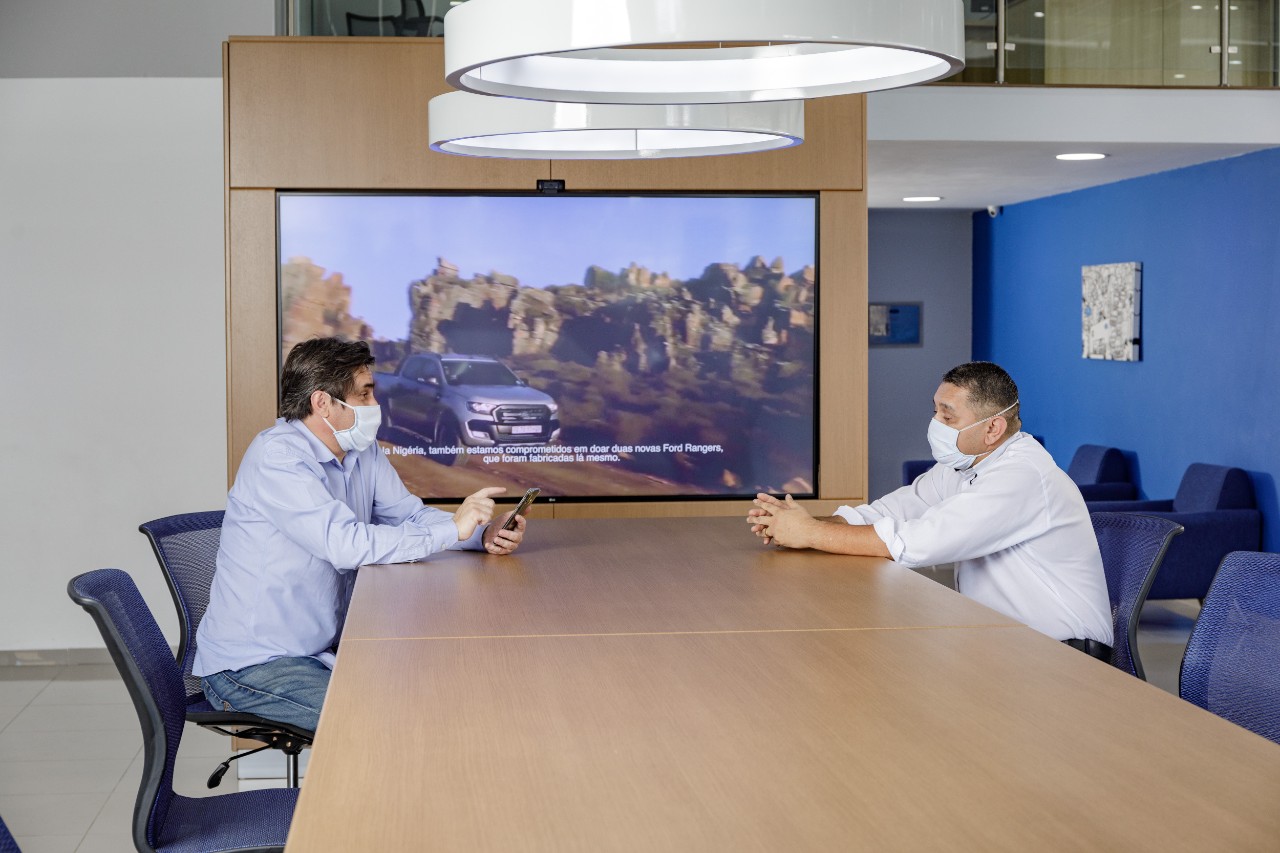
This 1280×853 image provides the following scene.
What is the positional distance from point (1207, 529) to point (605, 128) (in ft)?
18.4

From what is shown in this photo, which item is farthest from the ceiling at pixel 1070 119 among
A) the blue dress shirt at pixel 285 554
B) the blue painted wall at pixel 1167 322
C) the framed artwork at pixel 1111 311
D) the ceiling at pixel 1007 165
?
the blue dress shirt at pixel 285 554

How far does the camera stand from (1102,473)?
9383 millimetres

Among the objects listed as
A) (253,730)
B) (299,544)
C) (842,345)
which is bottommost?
(253,730)

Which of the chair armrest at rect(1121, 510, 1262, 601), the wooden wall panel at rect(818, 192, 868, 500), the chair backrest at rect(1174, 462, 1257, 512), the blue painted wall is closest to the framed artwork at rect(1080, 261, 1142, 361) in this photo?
the blue painted wall

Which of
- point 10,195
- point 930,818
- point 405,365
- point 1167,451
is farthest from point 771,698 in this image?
point 1167,451

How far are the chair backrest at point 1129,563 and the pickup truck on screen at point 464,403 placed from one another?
2.58 metres

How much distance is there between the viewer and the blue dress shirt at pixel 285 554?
3.42 m

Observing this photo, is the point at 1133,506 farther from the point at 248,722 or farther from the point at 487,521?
the point at 248,722

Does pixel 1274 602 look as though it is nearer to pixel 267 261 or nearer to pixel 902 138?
pixel 267 261

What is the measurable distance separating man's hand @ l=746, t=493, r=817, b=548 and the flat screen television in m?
1.85

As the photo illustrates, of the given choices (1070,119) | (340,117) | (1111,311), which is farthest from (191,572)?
(1111,311)

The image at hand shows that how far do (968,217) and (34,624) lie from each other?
28.4 feet

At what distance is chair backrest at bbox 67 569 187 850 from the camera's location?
2.56 meters

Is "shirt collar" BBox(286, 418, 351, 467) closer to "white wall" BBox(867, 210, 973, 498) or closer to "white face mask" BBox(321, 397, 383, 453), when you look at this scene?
"white face mask" BBox(321, 397, 383, 453)
